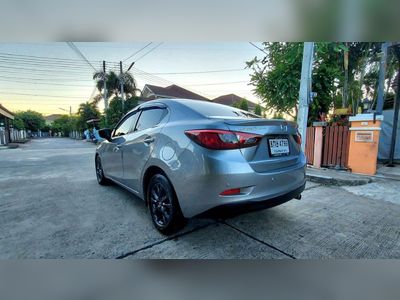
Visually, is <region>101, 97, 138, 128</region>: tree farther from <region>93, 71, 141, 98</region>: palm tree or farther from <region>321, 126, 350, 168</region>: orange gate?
<region>321, 126, 350, 168</region>: orange gate

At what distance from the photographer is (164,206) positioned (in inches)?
90.4

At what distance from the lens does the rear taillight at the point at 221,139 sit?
1839 millimetres

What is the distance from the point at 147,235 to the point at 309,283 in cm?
160

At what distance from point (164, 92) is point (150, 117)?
88.1ft

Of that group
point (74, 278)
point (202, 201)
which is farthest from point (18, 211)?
point (202, 201)

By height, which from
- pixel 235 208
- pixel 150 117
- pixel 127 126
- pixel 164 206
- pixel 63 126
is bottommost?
pixel 164 206

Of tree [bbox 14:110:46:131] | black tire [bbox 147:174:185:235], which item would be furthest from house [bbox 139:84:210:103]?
tree [bbox 14:110:46:131]

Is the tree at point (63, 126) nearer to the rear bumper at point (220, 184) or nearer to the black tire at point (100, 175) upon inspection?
the black tire at point (100, 175)

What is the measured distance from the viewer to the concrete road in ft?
6.80

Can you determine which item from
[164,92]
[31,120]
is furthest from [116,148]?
[31,120]

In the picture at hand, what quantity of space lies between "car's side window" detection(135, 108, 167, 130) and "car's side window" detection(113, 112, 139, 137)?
0.66ft

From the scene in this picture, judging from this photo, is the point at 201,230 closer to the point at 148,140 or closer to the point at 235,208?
the point at 235,208

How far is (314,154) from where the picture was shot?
6.26 m
